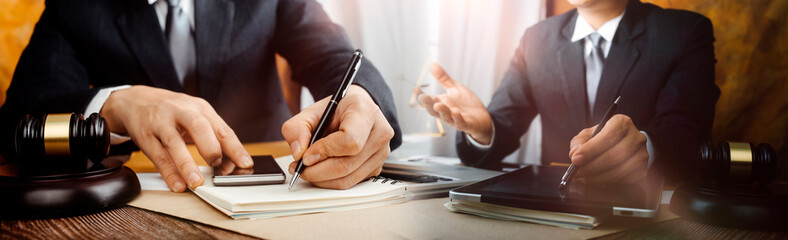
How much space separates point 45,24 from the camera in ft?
2.30

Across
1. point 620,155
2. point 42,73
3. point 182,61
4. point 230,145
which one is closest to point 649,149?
point 620,155

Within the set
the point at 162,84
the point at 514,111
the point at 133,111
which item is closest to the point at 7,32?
the point at 162,84

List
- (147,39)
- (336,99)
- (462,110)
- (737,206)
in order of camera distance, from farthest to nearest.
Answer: (147,39), (462,110), (336,99), (737,206)

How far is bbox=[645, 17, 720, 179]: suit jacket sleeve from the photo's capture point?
0.46 meters

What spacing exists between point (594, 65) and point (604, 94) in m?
0.03

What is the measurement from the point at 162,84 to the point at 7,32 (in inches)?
9.6

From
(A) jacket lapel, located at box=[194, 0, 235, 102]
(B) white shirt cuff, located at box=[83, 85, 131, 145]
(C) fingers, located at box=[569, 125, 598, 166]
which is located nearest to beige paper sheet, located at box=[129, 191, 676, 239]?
(C) fingers, located at box=[569, 125, 598, 166]

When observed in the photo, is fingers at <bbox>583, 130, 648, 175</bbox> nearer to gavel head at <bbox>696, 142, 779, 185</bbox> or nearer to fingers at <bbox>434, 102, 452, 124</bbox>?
gavel head at <bbox>696, 142, 779, 185</bbox>

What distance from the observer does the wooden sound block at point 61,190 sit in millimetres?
343

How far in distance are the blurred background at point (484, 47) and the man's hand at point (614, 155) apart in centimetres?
10

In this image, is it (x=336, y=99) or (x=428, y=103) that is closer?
(x=336, y=99)

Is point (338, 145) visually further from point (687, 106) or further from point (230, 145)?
point (687, 106)

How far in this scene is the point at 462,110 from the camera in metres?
0.54

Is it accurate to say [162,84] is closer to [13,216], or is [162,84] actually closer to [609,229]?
[13,216]
